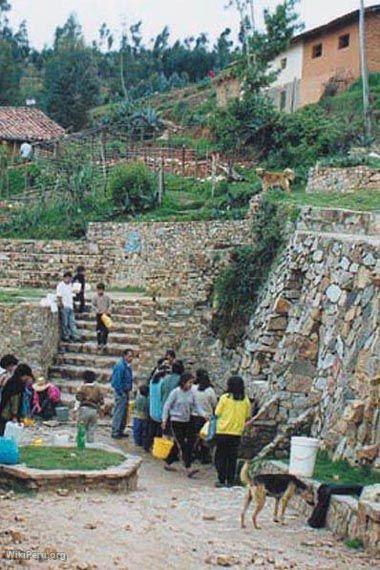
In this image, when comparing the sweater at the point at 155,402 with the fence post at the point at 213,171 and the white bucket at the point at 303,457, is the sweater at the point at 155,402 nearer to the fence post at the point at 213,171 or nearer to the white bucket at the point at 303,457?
the white bucket at the point at 303,457

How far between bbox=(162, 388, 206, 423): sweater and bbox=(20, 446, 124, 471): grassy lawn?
5.07 feet

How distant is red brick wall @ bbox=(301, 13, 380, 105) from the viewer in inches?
1519

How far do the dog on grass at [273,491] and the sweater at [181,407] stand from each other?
10.3 ft

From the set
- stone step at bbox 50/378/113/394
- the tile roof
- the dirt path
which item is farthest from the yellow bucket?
the tile roof


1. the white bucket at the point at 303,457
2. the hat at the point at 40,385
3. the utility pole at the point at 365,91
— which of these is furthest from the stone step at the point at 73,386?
the utility pole at the point at 365,91

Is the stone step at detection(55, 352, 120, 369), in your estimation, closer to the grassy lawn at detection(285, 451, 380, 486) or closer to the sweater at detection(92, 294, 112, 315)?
the sweater at detection(92, 294, 112, 315)

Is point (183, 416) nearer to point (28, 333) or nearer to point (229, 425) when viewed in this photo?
point (229, 425)

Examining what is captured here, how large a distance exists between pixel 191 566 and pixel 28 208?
23.4 meters

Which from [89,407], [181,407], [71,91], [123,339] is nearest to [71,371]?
[123,339]

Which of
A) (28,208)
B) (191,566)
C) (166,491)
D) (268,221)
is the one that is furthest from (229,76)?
(191,566)

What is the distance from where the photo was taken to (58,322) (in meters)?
20.5

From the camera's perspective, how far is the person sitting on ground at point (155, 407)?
14.8 meters

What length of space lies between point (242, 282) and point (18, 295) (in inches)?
229

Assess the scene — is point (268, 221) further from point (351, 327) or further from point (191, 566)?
point (191, 566)
